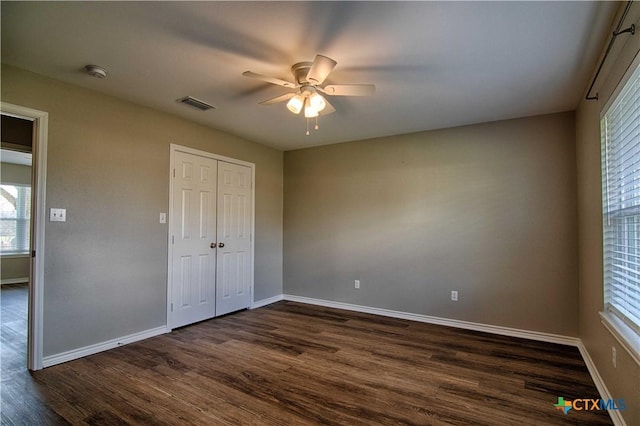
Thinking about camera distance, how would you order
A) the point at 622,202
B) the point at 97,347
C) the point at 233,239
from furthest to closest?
1. the point at 233,239
2. the point at 97,347
3. the point at 622,202

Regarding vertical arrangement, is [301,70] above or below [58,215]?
above

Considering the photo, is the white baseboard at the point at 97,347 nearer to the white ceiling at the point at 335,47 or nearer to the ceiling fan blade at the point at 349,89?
the white ceiling at the point at 335,47

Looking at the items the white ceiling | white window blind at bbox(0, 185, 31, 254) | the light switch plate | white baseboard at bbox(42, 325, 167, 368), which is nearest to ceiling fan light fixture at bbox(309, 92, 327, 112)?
the white ceiling

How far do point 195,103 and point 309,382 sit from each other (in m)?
2.92

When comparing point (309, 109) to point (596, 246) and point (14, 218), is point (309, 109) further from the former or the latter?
point (14, 218)

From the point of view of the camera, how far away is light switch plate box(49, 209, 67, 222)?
2.81m

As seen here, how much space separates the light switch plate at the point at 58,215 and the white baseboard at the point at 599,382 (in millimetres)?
4420

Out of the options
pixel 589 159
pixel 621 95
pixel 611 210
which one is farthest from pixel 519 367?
pixel 621 95

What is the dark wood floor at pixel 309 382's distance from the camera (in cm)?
211

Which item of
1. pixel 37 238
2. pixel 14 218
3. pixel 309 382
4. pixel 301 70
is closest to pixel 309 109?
pixel 301 70

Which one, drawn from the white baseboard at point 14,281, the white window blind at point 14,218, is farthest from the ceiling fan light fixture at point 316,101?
the white baseboard at point 14,281

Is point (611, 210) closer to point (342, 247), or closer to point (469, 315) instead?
point (469, 315)

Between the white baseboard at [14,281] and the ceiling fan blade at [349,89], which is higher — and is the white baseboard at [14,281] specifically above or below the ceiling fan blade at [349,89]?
below

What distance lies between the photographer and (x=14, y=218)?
684 cm
